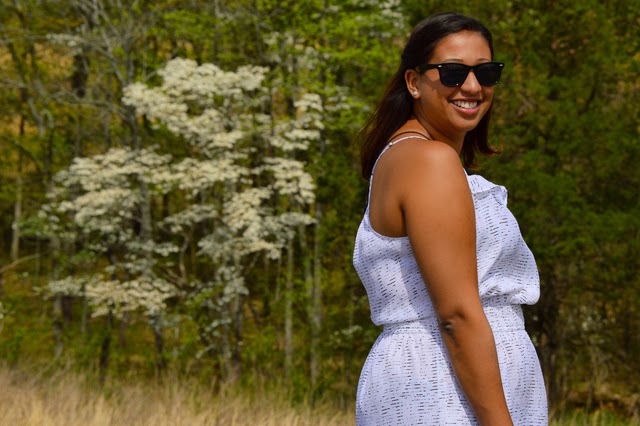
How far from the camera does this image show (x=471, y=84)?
1.90m

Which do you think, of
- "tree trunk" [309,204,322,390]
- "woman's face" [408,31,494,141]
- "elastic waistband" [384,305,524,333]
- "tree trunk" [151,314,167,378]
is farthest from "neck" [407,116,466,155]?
"tree trunk" [309,204,322,390]

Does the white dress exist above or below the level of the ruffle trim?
below

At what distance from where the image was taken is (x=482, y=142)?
2.35 meters

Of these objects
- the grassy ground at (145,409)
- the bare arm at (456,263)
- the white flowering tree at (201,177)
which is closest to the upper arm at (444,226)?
the bare arm at (456,263)

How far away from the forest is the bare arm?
880 centimetres

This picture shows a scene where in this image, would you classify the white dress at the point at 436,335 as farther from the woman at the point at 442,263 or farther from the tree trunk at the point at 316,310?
the tree trunk at the point at 316,310

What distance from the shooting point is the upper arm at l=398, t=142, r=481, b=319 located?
1.71 meters

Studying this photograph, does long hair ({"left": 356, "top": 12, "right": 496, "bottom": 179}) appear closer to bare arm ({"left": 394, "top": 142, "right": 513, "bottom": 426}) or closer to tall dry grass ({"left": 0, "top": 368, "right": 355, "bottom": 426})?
bare arm ({"left": 394, "top": 142, "right": 513, "bottom": 426})

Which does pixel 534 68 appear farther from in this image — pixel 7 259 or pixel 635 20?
pixel 7 259

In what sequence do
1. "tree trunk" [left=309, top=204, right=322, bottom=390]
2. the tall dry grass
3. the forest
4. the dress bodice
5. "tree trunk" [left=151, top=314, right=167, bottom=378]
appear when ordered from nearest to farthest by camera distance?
the dress bodice
the tall dry grass
the forest
"tree trunk" [left=151, top=314, right=167, bottom=378]
"tree trunk" [left=309, top=204, right=322, bottom=390]

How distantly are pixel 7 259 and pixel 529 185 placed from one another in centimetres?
2322

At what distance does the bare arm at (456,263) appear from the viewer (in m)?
1.71

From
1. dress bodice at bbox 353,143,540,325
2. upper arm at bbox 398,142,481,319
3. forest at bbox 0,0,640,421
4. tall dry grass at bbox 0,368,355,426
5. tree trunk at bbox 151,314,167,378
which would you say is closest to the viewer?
upper arm at bbox 398,142,481,319

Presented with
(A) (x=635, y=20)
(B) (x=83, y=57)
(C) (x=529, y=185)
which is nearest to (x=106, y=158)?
(B) (x=83, y=57)
